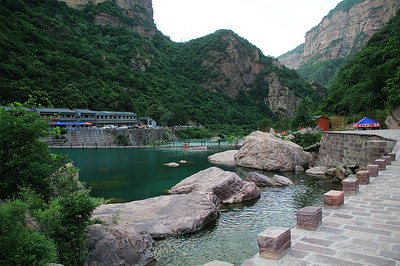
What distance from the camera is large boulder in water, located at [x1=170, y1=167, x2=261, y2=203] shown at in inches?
675

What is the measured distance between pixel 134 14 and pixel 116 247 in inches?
6244

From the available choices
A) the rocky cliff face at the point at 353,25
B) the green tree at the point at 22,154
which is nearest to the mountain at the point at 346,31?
the rocky cliff face at the point at 353,25

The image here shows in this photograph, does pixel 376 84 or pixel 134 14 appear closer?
pixel 376 84

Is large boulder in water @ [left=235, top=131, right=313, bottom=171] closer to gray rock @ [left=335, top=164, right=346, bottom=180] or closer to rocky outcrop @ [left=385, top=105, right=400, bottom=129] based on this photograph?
gray rock @ [left=335, top=164, right=346, bottom=180]

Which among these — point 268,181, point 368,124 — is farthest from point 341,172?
point 368,124

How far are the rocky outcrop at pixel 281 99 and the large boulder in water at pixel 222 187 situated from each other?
4741 inches

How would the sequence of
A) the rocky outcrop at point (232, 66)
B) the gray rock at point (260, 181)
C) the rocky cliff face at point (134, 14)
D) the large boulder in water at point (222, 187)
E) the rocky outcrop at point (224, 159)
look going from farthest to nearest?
1. the rocky cliff face at point (134, 14)
2. the rocky outcrop at point (232, 66)
3. the rocky outcrop at point (224, 159)
4. the gray rock at point (260, 181)
5. the large boulder in water at point (222, 187)

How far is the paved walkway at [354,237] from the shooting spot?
4902mm

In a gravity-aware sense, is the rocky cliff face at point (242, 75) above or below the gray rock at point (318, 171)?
above

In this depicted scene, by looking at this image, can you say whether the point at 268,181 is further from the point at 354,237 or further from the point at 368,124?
the point at 368,124

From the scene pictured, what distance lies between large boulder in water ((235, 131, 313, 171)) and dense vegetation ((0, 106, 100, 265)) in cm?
1958

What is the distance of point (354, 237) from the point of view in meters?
5.85

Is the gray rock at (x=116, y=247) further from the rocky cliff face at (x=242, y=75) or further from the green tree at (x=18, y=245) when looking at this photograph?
the rocky cliff face at (x=242, y=75)

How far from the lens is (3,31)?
73250mm
